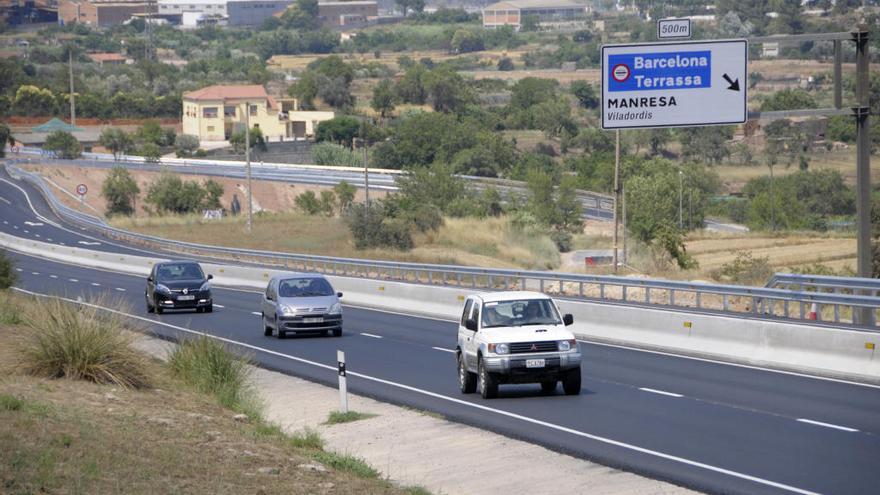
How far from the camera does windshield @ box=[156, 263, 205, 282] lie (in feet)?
133

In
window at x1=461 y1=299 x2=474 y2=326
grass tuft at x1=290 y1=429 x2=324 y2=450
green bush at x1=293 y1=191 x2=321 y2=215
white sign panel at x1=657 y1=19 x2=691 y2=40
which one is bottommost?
green bush at x1=293 y1=191 x2=321 y2=215

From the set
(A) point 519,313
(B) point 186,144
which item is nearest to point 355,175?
(B) point 186,144

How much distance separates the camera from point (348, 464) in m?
14.1

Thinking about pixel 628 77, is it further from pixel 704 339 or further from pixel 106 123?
pixel 106 123

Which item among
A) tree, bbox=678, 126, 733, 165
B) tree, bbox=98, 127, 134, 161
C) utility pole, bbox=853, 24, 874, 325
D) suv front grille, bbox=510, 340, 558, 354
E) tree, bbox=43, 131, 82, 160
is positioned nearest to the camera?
suv front grille, bbox=510, 340, 558, 354

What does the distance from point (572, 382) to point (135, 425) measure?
7549mm

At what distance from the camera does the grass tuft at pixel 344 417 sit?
1853 cm

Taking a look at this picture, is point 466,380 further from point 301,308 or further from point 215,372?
point 301,308

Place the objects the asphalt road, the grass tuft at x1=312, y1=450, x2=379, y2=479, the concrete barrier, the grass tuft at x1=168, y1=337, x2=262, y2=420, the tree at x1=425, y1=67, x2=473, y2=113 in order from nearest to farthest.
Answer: the grass tuft at x1=312, y1=450, x2=379, y2=479, the asphalt road, the grass tuft at x1=168, y1=337, x2=262, y2=420, the concrete barrier, the tree at x1=425, y1=67, x2=473, y2=113

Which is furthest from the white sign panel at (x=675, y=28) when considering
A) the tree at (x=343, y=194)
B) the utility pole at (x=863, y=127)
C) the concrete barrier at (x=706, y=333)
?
the tree at (x=343, y=194)

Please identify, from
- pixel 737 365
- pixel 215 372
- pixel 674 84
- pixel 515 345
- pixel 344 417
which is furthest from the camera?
pixel 674 84

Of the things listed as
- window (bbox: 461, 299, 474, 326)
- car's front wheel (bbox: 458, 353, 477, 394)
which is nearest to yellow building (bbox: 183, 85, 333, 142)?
window (bbox: 461, 299, 474, 326)

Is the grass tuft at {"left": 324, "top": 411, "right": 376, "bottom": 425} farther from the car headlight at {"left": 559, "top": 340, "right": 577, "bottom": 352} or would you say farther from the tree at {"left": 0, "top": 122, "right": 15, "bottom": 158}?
the tree at {"left": 0, "top": 122, "right": 15, "bottom": 158}

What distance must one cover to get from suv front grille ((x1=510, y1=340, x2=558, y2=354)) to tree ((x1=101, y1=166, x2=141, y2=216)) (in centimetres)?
9574
